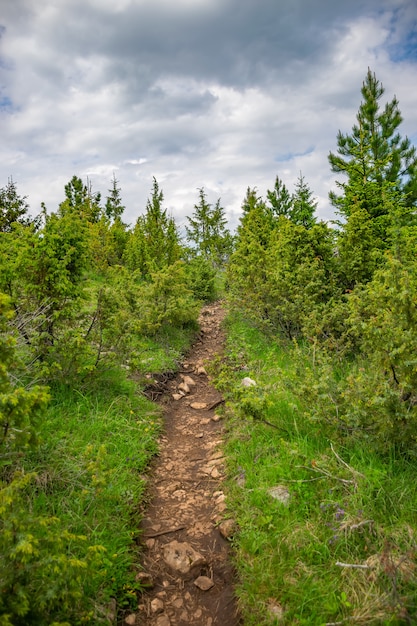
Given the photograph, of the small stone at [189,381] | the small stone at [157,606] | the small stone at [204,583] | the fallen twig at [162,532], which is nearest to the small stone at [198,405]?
the small stone at [189,381]

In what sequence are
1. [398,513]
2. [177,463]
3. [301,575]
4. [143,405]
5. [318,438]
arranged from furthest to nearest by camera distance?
[143,405] < [177,463] < [318,438] < [398,513] < [301,575]

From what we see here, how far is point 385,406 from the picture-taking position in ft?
10.6

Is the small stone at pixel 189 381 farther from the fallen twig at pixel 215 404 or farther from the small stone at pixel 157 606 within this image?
the small stone at pixel 157 606

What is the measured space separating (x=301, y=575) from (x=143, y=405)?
3.38 m

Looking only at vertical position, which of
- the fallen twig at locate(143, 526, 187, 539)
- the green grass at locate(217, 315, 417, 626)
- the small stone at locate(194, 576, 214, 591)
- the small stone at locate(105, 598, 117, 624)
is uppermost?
the green grass at locate(217, 315, 417, 626)

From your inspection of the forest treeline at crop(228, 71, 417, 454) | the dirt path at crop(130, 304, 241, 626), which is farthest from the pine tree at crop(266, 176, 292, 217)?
the dirt path at crop(130, 304, 241, 626)

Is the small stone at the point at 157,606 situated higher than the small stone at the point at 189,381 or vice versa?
the small stone at the point at 189,381

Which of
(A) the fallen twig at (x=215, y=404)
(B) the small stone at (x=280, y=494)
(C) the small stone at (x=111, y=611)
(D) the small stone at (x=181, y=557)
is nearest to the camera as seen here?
(C) the small stone at (x=111, y=611)

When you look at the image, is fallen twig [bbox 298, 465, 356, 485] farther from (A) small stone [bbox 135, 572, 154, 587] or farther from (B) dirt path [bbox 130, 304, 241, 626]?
(A) small stone [bbox 135, 572, 154, 587]

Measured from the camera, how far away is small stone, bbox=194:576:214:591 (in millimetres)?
2836

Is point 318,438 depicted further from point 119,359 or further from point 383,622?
point 119,359

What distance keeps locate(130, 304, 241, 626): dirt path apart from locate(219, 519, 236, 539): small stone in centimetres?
1

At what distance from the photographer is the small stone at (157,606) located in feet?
8.77

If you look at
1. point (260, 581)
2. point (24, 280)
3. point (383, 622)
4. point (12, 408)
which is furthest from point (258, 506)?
point (24, 280)
